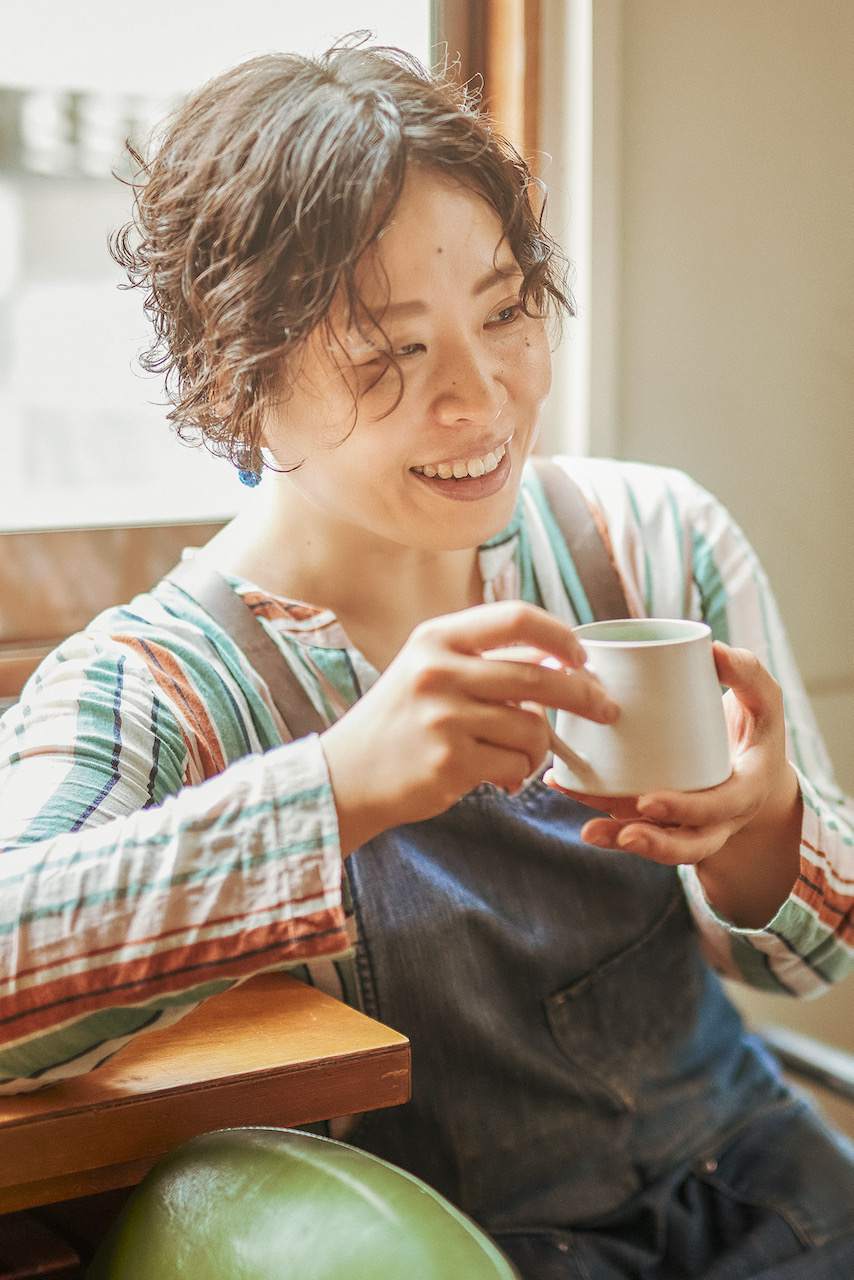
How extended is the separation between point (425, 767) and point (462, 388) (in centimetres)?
32

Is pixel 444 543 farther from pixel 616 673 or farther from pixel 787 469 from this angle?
pixel 787 469

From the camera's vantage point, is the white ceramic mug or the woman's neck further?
the woman's neck

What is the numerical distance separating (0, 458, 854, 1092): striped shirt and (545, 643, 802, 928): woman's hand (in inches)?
0.9

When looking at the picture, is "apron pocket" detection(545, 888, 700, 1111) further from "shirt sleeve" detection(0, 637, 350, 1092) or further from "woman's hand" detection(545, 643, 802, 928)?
"shirt sleeve" detection(0, 637, 350, 1092)

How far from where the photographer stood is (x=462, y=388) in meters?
0.86

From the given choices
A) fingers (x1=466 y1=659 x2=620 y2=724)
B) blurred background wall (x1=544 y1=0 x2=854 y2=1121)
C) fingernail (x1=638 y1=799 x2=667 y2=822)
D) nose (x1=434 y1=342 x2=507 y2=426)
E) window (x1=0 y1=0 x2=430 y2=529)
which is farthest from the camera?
blurred background wall (x1=544 y1=0 x2=854 y2=1121)

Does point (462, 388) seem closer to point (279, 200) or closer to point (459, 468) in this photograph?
point (459, 468)

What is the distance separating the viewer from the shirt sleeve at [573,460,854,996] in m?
0.98

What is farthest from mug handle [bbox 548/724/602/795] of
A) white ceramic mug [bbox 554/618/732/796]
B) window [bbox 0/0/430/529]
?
window [bbox 0/0/430/529]

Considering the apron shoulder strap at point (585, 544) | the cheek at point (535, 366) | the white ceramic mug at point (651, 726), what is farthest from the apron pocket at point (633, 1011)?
the cheek at point (535, 366)

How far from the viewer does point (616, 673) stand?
2.26 feet

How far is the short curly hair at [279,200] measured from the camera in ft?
2.71

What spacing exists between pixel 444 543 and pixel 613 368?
2.37ft

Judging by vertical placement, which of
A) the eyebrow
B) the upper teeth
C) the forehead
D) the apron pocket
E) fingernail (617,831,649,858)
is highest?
the forehead
